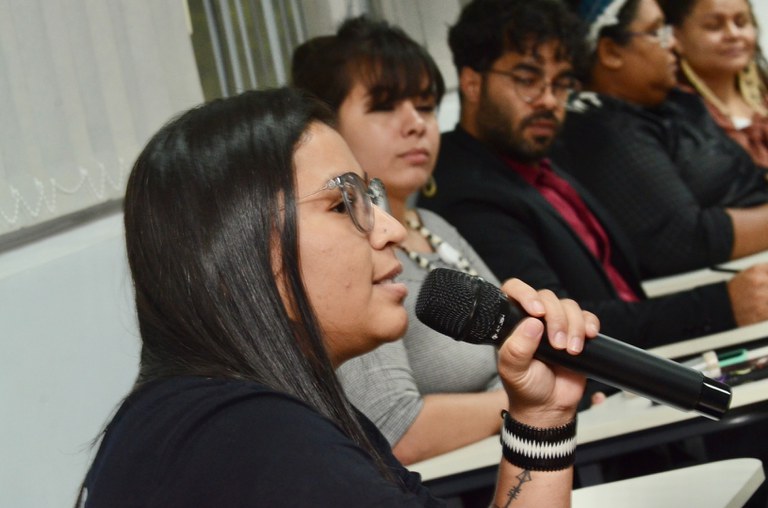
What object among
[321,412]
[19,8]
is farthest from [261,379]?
[19,8]

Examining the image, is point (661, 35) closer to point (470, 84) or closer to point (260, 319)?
point (470, 84)

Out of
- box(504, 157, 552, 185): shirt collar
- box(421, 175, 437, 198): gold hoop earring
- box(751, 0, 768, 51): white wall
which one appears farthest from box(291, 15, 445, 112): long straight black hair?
box(751, 0, 768, 51): white wall

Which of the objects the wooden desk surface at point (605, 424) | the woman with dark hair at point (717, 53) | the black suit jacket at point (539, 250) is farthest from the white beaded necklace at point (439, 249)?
the woman with dark hair at point (717, 53)

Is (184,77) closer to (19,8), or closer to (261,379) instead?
(19,8)

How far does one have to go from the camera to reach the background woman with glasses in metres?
A: 3.28

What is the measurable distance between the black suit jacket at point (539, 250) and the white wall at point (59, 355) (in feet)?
3.06

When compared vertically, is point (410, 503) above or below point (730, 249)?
above

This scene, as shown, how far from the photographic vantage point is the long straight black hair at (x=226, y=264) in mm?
1104

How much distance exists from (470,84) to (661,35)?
1.09 metres

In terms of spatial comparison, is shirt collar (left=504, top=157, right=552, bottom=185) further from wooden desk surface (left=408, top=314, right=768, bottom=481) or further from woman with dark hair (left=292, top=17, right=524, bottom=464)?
wooden desk surface (left=408, top=314, right=768, bottom=481)

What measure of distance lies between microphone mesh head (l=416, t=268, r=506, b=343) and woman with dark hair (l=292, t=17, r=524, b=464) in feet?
2.42

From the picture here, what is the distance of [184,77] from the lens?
235cm

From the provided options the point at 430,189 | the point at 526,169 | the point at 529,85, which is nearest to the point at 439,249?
the point at 430,189

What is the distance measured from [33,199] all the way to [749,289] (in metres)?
1.65
